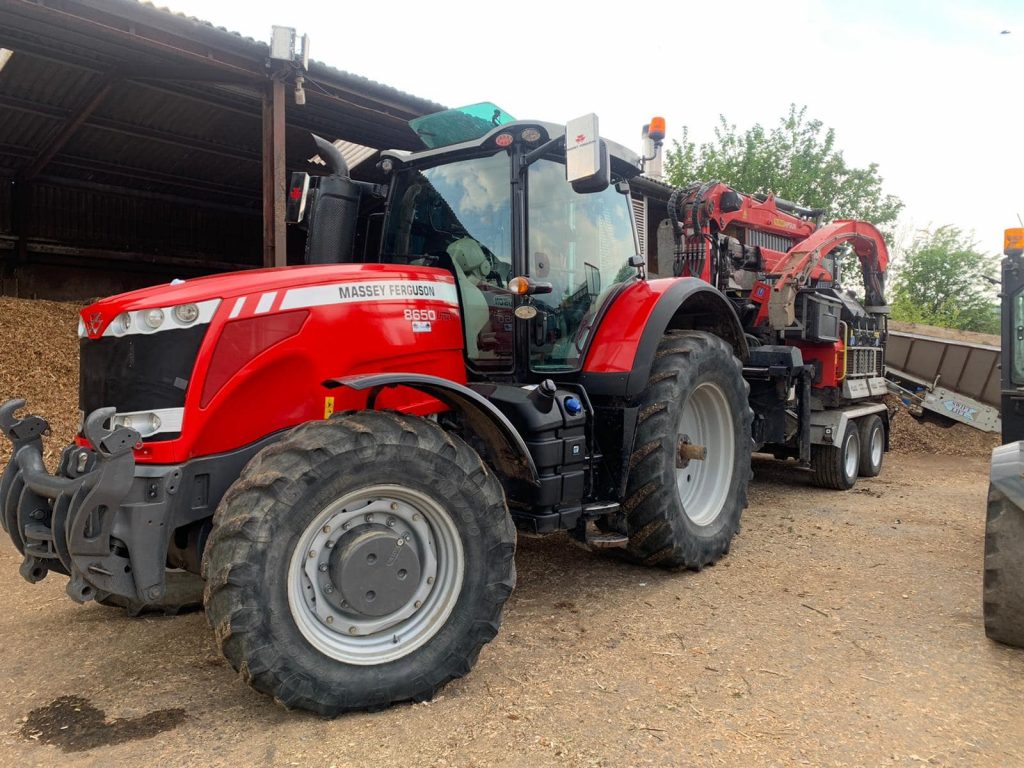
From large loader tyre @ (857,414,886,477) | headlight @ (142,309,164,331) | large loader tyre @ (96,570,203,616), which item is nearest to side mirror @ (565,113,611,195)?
headlight @ (142,309,164,331)

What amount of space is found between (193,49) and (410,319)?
4.79m

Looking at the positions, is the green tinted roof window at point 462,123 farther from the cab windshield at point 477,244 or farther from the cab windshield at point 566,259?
the cab windshield at point 566,259

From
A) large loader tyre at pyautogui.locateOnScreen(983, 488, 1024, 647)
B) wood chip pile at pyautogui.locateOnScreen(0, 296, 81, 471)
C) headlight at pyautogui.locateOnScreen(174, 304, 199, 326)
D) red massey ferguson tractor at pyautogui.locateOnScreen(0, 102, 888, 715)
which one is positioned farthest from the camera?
wood chip pile at pyautogui.locateOnScreen(0, 296, 81, 471)

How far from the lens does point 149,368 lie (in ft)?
8.68

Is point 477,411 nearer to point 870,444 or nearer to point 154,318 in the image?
point 154,318

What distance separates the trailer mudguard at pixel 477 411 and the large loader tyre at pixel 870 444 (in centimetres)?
538

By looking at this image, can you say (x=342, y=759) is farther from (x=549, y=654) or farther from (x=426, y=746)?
(x=549, y=654)

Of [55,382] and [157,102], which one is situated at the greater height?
[157,102]

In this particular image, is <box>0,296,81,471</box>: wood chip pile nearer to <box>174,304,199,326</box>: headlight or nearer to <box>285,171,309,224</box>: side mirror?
<box>285,171,309,224</box>: side mirror

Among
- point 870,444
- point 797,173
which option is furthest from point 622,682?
point 797,173

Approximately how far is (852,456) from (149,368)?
6463 mm

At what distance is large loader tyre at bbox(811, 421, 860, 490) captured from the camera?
265 inches

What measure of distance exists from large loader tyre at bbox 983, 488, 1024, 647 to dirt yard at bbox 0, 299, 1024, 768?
0.12 m

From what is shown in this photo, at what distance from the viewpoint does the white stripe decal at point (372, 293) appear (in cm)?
284
